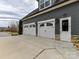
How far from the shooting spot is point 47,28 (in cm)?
1872

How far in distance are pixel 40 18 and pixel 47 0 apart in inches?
114

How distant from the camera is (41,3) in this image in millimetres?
22141

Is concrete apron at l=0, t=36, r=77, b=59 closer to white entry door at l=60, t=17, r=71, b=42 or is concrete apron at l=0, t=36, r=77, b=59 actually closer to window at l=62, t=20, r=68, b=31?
white entry door at l=60, t=17, r=71, b=42

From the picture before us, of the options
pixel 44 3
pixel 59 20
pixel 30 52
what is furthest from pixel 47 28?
pixel 30 52

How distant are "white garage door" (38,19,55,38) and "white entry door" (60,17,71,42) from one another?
6.33 ft

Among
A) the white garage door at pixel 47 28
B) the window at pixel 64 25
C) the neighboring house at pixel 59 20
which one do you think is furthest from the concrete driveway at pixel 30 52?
the white garage door at pixel 47 28

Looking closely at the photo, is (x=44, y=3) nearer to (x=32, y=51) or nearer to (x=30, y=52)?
(x=32, y=51)

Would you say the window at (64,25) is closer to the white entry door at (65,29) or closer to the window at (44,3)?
the white entry door at (65,29)

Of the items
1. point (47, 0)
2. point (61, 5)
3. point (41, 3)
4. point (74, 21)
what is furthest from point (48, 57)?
point (41, 3)

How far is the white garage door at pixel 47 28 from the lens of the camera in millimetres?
17391

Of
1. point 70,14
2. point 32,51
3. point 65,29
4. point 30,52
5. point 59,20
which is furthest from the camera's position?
point 59,20

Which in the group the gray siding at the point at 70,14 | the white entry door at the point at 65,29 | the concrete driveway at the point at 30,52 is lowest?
the concrete driveway at the point at 30,52

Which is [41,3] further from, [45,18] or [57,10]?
[57,10]

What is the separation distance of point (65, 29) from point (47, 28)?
4.36 meters
